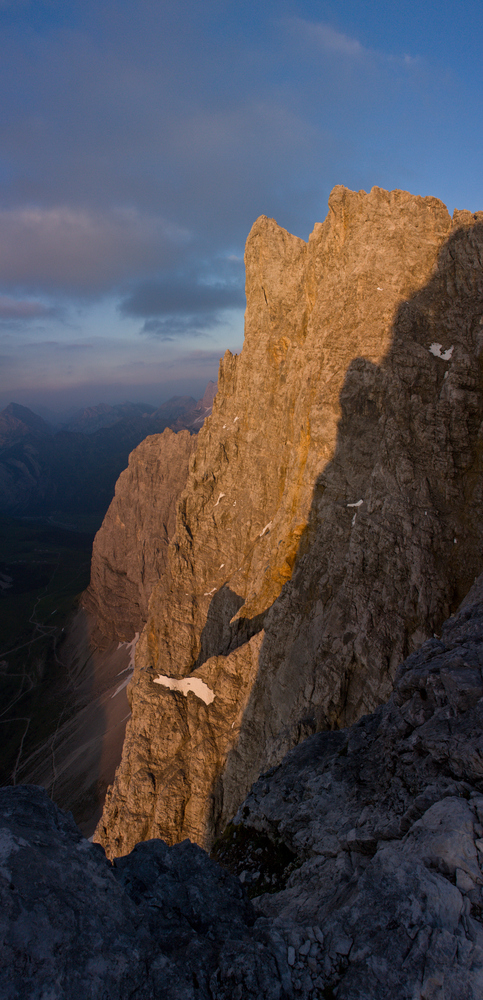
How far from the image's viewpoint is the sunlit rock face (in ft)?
74.1

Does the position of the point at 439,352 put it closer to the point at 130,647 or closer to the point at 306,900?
the point at 306,900

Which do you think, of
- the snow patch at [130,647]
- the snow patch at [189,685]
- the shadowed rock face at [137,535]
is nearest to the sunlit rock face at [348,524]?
the snow patch at [189,685]

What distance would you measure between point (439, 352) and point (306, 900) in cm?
2784

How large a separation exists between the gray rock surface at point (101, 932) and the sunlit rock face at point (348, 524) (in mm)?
15362

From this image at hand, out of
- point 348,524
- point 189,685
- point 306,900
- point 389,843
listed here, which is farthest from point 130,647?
point 389,843

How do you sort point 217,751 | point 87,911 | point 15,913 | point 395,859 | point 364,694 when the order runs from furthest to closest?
point 217,751
point 364,694
point 395,859
point 87,911
point 15,913

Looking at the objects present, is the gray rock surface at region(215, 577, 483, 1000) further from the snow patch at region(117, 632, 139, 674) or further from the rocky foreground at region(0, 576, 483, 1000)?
the snow patch at region(117, 632, 139, 674)

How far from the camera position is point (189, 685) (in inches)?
1468

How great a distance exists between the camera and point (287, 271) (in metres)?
55.2

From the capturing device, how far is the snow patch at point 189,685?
118 feet

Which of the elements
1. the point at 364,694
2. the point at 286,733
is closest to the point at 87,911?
the point at 364,694

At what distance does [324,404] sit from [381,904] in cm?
3150

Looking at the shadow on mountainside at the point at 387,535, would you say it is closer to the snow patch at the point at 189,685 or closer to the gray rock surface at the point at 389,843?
the snow patch at the point at 189,685

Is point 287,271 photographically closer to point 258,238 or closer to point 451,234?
point 258,238
